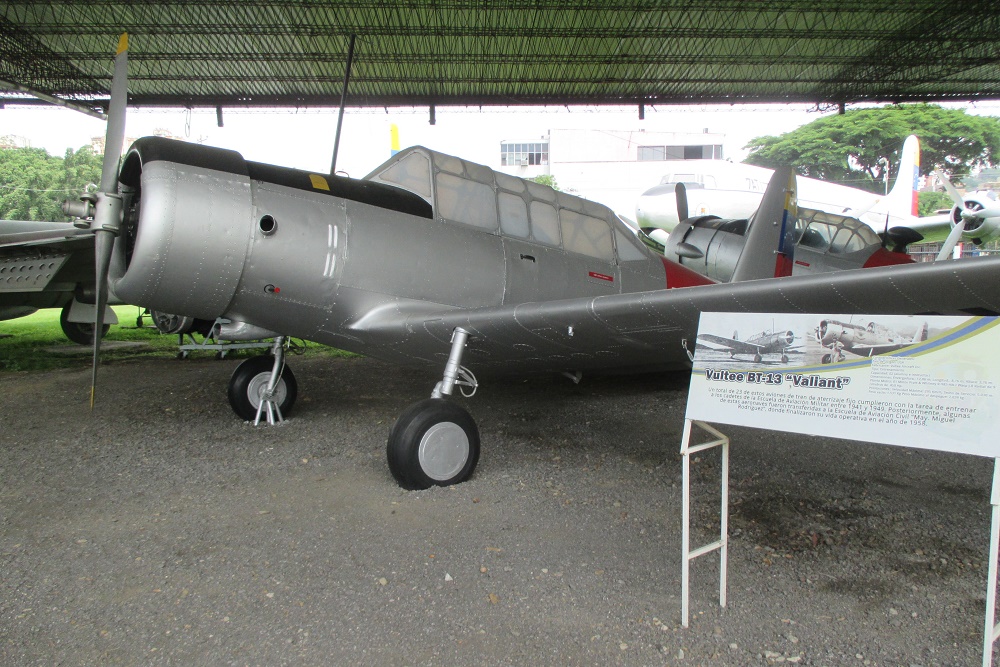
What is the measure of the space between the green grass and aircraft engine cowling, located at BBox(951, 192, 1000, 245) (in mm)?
14710

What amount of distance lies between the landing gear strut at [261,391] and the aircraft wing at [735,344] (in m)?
3.77

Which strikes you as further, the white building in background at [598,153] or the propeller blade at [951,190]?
the white building in background at [598,153]

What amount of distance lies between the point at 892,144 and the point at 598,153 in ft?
52.8

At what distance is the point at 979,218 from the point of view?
1466 centimetres

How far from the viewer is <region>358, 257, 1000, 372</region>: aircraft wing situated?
7.43ft

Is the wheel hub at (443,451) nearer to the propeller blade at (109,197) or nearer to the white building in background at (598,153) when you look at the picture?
the propeller blade at (109,197)

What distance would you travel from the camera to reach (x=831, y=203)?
20188 millimetres

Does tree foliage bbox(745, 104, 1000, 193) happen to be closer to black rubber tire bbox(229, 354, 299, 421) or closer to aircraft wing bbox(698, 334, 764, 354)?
black rubber tire bbox(229, 354, 299, 421)

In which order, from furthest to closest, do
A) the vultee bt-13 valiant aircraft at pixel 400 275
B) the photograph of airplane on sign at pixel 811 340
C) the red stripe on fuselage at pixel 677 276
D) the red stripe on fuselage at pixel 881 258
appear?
the red stripe on fuselage at pixel 881 258
the red stripe on fuselage at pixel 677 276
the vultee bt-13 valiant aircraft at pixel 400 275
the photograph of airplane on sign at pixel 811 340

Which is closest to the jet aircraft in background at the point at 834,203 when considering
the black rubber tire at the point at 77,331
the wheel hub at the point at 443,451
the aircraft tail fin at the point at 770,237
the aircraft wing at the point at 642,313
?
the aircraft tail fin at the point at 770,237

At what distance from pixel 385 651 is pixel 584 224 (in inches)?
154

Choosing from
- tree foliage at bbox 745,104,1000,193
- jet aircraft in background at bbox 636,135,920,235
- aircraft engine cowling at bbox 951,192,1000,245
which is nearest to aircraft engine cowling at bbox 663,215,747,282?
jet aircraft in background at bbox 636,135,920,235

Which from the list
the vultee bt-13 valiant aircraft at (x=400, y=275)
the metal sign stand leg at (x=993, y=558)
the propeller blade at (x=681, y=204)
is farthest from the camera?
the propeller blade at (x=681, y=204)

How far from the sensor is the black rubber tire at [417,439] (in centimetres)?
346
